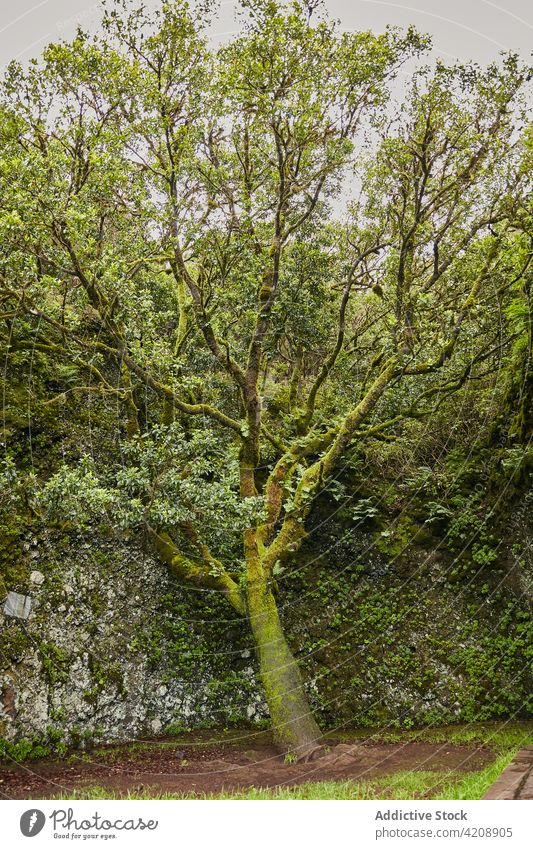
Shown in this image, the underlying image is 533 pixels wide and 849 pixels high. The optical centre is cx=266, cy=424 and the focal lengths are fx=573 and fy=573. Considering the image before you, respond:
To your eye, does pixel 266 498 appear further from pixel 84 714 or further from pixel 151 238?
pixel 151 238

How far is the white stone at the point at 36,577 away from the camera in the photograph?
10.2 meters

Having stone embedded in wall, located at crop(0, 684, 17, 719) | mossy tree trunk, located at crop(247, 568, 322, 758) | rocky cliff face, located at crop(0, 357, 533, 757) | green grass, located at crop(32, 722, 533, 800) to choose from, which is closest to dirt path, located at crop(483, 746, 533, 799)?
green grass, located at crop(32, 722, 533, 800)

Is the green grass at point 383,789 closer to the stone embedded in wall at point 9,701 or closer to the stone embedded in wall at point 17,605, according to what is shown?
the stone embedded in wall at point 9,701

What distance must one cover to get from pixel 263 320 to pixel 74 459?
5048mm

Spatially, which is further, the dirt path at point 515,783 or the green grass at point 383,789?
the green grass at point 383,789

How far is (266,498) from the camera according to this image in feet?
34.2

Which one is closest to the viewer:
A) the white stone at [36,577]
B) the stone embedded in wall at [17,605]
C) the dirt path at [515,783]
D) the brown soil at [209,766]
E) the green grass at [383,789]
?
the dirt path at [515,783]

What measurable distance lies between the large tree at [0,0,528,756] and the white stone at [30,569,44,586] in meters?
1.87

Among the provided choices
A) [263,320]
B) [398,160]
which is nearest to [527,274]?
[398,160]

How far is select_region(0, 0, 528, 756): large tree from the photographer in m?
9.13

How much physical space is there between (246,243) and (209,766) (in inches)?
356

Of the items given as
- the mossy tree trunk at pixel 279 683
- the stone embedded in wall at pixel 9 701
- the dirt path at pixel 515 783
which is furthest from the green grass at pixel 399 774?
the stone embedded in wall at pixel 9 701

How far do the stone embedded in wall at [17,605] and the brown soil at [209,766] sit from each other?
2278 millimetres

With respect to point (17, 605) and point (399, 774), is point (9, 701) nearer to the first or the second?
point (17, 605)
